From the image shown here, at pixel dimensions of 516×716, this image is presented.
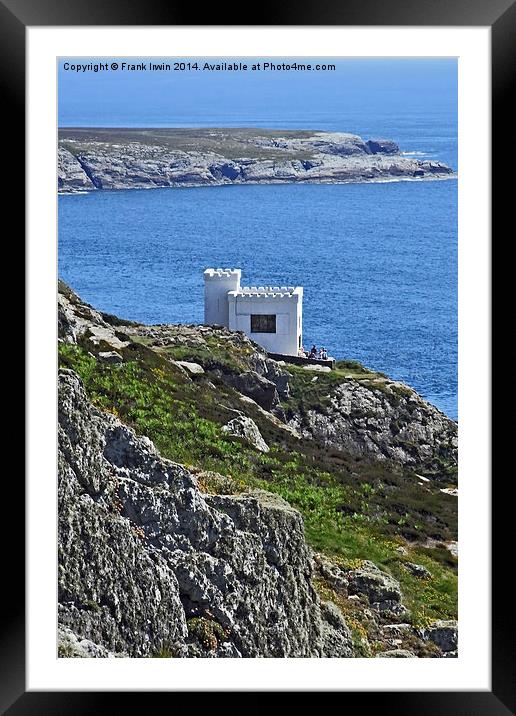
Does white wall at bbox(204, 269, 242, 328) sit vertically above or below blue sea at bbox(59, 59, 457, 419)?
below

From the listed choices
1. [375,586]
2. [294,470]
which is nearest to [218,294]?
[294,470]

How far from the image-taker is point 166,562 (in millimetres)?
7152

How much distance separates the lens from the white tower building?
1513 centimetres

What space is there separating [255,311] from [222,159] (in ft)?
18.1

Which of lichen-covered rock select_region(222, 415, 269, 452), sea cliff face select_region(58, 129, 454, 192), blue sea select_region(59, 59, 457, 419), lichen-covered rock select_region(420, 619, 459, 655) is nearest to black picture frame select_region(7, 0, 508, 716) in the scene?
lichen-covered rock select_region(420, 619, 459, 655)

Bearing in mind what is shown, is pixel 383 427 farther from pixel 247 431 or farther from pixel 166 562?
pixel 166 562

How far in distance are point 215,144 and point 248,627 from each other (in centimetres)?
1334

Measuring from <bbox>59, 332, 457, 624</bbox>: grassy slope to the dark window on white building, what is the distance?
0.55 m

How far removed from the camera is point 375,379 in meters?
17.2

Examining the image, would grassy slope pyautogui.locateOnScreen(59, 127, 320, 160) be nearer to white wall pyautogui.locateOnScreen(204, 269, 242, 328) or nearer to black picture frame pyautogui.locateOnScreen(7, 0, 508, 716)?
white wall pyautogui.locateOnScreen(204, 269, 242, 328)
